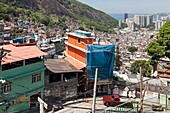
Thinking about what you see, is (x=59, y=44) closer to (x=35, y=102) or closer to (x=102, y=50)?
(x=102, y=50)

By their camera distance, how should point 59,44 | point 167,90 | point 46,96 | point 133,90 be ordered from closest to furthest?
point 46,96, point 167,90, point 133,90, point 59,44

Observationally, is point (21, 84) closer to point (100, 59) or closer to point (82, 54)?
point (82, 54)

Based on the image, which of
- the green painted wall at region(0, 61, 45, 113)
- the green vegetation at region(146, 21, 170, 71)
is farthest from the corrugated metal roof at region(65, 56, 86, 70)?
the green vegetation at region(146, 21, 170, 71)

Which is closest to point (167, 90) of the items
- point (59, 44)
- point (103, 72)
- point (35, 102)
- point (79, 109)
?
point (103, 72)

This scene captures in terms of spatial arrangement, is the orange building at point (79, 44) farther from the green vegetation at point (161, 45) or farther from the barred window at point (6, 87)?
the barred window at point (6, 87)

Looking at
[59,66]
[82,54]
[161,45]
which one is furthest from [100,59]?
[161,45]

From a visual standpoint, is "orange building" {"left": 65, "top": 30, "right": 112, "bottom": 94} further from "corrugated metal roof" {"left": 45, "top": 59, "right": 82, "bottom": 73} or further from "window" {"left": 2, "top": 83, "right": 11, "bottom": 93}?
"window" {"left": 2, "top": 83, "right": 11, "bottom": 93}

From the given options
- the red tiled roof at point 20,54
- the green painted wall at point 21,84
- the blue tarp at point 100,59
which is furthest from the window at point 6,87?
the blue tarp at point 100,59
